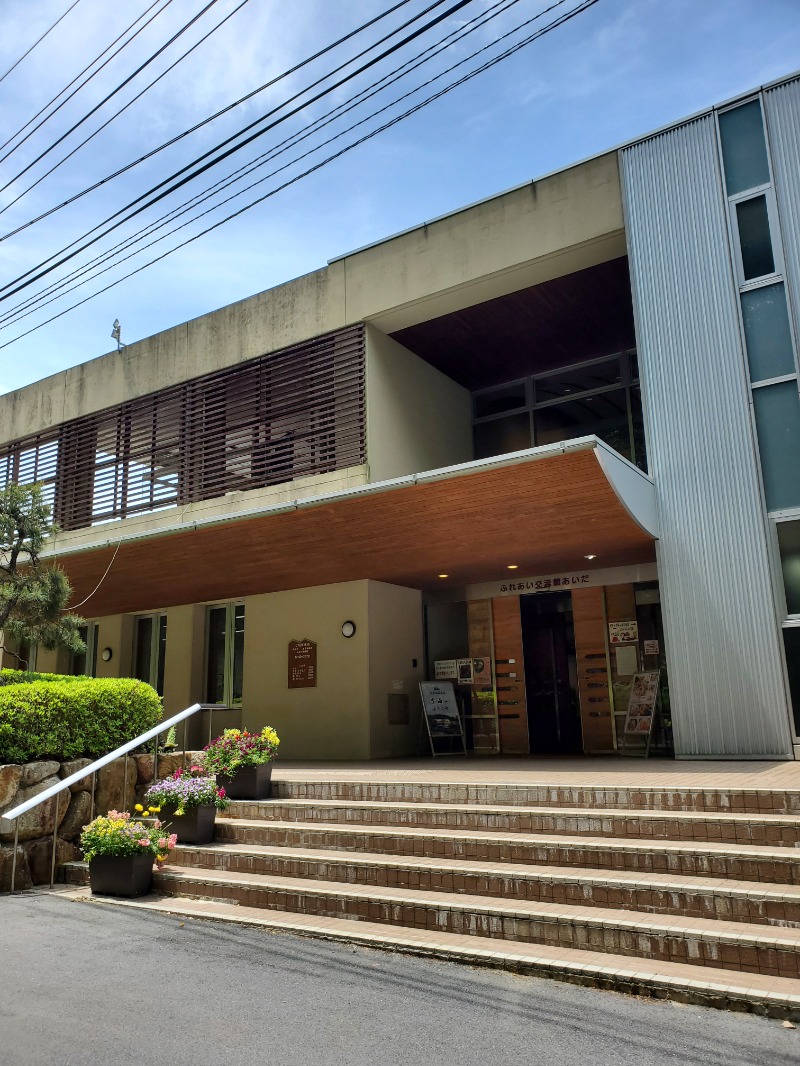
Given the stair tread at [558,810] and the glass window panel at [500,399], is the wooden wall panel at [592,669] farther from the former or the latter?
the stair tread at [558,810]

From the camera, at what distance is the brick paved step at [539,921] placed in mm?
4121

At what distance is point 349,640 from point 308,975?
7.41 m

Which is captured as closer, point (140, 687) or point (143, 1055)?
point (143, 1055)

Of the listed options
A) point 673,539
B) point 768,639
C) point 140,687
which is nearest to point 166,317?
point 140,687

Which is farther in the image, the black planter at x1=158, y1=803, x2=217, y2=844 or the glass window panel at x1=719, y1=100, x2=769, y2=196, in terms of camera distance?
the glass window panel at x1=719, y1=100, x2=769, y2=196

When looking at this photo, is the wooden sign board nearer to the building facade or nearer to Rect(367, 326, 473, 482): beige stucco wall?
the building facade

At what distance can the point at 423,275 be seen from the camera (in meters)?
11.2

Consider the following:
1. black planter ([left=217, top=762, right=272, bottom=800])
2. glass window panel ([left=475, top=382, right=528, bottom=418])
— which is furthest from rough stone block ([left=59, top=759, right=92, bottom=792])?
glass window panel ([left=475, top=382, right=528, bottom=418])

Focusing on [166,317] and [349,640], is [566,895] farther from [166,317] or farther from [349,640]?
[166,317]

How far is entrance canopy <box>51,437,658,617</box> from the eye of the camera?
792 cm

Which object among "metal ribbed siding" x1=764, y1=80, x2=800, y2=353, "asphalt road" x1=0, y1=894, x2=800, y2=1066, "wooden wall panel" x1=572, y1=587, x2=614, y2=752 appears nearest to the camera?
"asphalt road" x1=0, y1=894, x2=800, y2=1066

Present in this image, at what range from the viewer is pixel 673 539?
9242mm

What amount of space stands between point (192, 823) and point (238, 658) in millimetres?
6336

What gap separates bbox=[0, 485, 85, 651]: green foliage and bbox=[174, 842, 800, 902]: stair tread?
3.55 m
